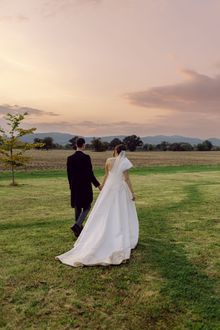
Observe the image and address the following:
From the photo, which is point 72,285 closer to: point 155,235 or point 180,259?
point 180,259

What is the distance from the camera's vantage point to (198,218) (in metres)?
15.5

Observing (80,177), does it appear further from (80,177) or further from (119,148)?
(119,148)

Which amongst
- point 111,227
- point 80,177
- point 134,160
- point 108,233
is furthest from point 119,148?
point 134,160

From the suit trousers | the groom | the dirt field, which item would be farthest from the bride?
the dirt field

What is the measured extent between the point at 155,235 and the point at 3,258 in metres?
4.81

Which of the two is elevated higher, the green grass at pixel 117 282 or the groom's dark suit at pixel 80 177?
the groom's dark suit at pixel 80 177

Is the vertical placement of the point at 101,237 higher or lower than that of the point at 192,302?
higher

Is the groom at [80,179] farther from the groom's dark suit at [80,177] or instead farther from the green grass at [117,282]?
the green grass at [117,282]

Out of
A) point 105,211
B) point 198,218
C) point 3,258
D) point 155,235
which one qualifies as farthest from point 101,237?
point 198,218

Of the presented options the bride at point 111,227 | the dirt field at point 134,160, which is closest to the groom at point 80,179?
the bride at point 111,227

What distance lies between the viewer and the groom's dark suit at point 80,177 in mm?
11180

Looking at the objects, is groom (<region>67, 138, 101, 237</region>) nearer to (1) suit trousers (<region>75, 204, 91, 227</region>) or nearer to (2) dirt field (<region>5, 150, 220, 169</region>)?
(1) suit trousers (<region>75, 204, 91, 227</region>)

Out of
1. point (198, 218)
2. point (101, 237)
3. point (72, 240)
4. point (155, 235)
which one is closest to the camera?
point (101, 237)

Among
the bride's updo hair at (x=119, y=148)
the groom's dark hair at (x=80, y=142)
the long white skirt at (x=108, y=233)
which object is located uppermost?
the groom's dark hair at (x=80, y=142)
